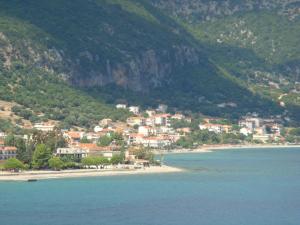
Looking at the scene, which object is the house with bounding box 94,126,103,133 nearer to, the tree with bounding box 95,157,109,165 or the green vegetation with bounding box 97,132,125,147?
the green vegetation with bounding box 97,132,125,147

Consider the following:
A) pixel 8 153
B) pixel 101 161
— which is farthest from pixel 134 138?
pixel 8 153

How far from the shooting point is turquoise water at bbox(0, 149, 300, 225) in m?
83.7

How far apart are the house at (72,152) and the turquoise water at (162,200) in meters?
14.1

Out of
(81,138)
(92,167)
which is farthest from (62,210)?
(81,138)

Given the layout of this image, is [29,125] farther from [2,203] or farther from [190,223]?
[190,223]

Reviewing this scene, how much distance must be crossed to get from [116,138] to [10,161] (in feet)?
158

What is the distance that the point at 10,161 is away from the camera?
384ft

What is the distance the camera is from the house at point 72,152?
131 metres

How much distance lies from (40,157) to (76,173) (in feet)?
13.1

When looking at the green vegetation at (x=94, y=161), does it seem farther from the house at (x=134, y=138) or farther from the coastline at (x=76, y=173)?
the house at (x=134, y=138)

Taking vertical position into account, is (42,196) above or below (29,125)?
below

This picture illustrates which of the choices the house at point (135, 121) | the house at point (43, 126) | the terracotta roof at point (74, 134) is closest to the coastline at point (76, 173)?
the terracotta roof at point (74, 134)

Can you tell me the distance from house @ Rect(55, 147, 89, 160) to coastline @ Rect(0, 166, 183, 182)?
7966 mm

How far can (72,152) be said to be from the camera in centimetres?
13262
